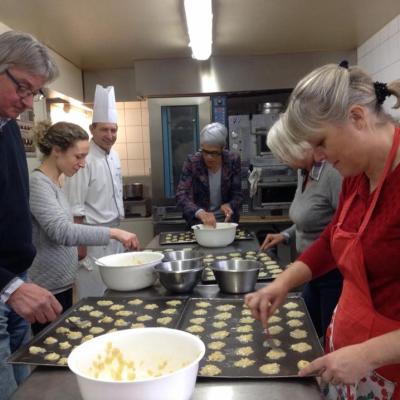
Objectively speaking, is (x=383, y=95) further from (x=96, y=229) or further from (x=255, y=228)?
(x=255, y=228)

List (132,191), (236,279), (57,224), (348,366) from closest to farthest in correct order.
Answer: (348,366) → (236,279) → (57,224) → (132,191)

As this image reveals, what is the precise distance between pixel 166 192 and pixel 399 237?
11.5ft

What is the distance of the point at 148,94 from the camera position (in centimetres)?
438

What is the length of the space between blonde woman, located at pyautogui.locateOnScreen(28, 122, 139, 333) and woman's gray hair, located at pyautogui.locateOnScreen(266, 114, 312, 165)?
30.2 inches

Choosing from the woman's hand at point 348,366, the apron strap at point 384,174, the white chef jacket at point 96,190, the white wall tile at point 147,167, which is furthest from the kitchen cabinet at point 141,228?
the woman's hand at point 348,366

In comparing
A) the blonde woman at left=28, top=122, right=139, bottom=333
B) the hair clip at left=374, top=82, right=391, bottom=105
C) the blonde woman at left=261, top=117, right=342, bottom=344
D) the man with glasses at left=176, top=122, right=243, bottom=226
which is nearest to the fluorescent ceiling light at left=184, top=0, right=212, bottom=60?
the man with glasses at left=176, top=122, right=243, bottom=226

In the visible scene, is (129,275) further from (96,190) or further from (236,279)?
(96,190)

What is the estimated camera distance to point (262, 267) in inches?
78.4

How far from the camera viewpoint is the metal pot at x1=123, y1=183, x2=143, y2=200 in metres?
4.76

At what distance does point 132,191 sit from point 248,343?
368 cm

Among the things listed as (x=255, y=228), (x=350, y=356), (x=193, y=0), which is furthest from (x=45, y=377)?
(x=255, y=228)

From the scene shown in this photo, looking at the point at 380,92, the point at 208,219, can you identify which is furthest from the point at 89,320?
the point at 208,219

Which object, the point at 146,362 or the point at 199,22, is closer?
the point at 146,362

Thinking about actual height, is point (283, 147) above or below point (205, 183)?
above
